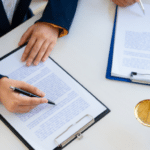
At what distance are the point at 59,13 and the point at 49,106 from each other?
42 cm

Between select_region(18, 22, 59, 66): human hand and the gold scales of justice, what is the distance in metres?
0.39

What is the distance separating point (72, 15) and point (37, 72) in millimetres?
317

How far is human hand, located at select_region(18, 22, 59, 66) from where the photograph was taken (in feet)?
2.50

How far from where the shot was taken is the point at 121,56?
0.76 meters

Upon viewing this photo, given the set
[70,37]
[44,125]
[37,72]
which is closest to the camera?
[44,125]

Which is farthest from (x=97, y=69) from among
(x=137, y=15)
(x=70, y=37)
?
(x=137, y=15)

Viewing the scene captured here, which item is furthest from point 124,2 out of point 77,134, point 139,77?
point 77,134

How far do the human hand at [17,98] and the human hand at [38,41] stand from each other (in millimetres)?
107

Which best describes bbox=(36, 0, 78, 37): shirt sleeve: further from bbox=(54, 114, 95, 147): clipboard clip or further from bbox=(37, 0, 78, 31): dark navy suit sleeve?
bbox=(54, 114, 95, 147): clipboard clip

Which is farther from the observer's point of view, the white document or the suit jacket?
the suit jacket

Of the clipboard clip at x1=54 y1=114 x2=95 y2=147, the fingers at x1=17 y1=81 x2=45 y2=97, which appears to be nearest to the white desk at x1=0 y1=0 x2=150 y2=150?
the clipboard clip at x1=54 y1=114 x2=95 y2=147

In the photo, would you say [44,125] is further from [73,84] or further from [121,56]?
[121,56]

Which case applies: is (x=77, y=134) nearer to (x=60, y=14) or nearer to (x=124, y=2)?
(x=60, y=14)

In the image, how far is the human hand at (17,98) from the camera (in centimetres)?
64
